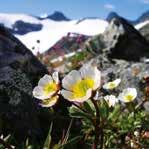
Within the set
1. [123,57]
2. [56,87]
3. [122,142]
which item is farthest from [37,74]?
[123,57]

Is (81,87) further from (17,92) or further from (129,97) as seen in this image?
(17,92)

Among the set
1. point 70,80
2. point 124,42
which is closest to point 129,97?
point 70,80

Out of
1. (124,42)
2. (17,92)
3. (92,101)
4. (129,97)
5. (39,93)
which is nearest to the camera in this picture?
(92,101)

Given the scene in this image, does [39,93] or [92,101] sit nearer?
[92,101]

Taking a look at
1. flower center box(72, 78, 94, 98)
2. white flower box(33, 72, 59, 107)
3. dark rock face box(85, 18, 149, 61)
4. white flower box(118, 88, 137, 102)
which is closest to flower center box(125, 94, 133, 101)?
white flower box(118, 88, 137, 102)

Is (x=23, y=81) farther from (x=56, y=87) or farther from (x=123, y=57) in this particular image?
(x=123, y=57)
